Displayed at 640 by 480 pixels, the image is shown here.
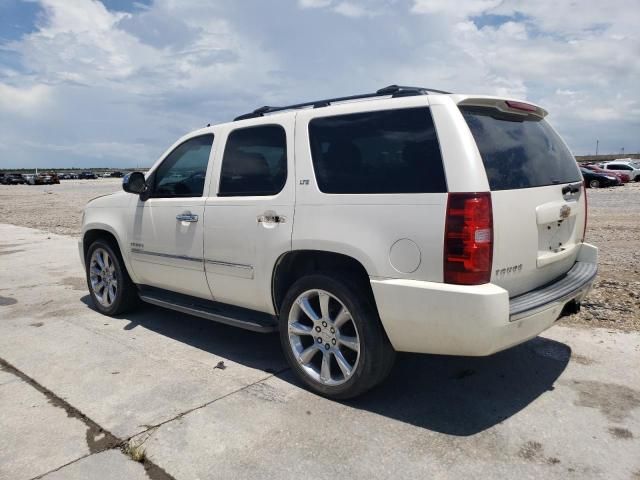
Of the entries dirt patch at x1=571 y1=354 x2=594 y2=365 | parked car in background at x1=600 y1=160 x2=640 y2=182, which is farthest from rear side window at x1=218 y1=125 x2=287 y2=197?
parked car in background at x1=600 y1=160 x2=640 y2=182

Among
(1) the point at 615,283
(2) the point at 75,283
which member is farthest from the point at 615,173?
(2) the point at 75,283

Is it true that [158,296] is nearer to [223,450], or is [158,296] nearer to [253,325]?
[253,325]

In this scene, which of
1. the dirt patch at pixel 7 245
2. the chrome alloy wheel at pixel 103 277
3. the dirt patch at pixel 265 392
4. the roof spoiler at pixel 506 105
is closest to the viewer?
the roof spoiler at pixel 506 105

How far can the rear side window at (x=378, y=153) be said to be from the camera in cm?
301

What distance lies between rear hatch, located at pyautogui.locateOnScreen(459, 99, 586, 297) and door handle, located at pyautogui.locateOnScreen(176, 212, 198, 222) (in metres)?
2.30

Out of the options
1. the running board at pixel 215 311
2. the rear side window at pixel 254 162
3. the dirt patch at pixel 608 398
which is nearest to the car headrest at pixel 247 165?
the rear side window at pixel 254 162

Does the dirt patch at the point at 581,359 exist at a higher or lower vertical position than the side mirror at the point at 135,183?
lower

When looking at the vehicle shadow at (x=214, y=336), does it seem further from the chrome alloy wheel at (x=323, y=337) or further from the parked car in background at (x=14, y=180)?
the parked car in background at (x=14, y=180)

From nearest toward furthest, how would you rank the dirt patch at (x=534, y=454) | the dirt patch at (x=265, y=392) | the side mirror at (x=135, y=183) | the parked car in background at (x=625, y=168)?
the dirt patch at (x=534, y=454)
the dirt patch at (x=265, y=392)
the side mirror at (x=135, y=183)
the parked car in background at (x=625, y=168)

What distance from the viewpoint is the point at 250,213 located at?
3842 millimetres

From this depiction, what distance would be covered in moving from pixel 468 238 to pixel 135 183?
3.20m

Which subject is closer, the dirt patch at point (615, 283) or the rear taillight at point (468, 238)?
the rear taillight at point (468, 238)

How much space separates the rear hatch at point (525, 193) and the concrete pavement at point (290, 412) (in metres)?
0.82

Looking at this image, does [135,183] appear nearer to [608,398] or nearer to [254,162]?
[254,162]
